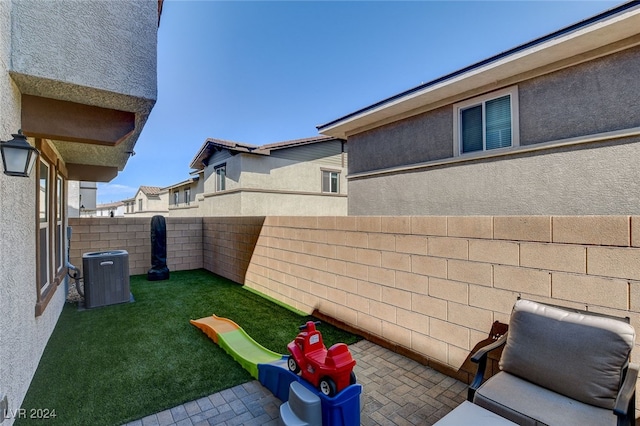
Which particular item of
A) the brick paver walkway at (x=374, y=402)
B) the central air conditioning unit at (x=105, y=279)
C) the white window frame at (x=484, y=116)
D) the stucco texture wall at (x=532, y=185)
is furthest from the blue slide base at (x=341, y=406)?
the central air conditioning unit at (x=105, y=279)

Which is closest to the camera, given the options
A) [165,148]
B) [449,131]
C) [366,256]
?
[366,256]

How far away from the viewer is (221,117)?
16.6m

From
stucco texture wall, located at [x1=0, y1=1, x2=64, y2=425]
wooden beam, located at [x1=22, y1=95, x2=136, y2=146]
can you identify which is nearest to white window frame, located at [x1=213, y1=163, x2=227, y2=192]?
stucco texture wall, located at [x1=0, y1=1, x2=64, y2=425]

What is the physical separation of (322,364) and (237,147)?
11333 millimetres

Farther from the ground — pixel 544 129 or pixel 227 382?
pixel 544 129

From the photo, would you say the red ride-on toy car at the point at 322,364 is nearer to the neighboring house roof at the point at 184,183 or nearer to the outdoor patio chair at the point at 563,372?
the outdoor patio chair at the point at 563,372

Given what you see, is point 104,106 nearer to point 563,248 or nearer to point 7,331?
point 7,331

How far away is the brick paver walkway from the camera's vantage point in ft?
8.87

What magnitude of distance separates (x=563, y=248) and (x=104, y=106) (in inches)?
188

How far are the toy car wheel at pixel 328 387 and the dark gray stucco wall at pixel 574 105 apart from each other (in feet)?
16.5

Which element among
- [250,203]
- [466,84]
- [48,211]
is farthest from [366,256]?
[250,203]

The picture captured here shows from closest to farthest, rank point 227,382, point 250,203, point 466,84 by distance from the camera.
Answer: point 227,382 < point 466,84 < point 250,203

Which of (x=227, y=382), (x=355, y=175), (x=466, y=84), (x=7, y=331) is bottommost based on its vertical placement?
(x=227, y=382)

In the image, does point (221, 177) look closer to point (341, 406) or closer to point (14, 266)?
point (14, 266)
